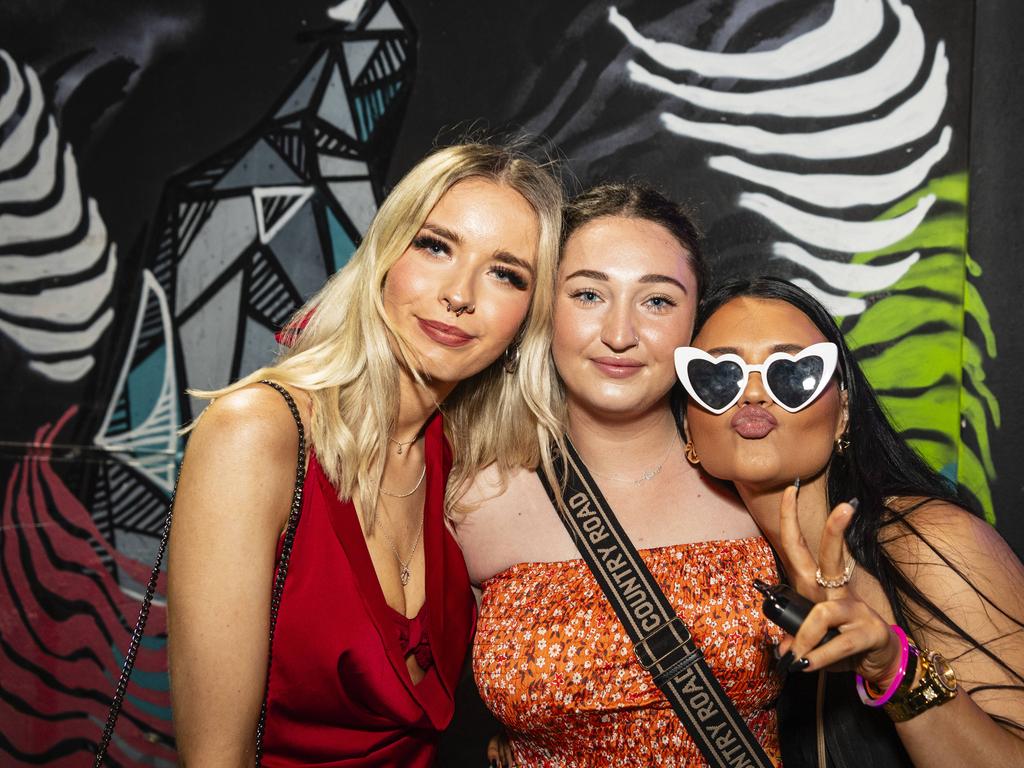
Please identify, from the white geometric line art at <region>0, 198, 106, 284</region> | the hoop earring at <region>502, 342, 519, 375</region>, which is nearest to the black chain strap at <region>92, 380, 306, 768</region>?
the hoop earring at <region>502, 342, 519, 375</region>

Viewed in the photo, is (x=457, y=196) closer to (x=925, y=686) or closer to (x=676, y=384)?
(x=676, y=384)

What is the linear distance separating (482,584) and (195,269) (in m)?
2.06

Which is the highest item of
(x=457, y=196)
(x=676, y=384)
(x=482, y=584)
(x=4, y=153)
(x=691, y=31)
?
(x=691, y=31)

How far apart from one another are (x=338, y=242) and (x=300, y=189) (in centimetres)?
29

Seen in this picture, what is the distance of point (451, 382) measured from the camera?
2486mm

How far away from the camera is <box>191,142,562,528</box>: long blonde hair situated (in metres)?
2.15

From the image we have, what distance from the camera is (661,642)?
7.25 ft

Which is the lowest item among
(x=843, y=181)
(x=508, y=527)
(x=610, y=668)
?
(x=610, y=668)

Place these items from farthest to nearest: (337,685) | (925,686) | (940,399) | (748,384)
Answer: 1. (940,399)
2. (748,384)
3. (337,685)
4. (925,686)

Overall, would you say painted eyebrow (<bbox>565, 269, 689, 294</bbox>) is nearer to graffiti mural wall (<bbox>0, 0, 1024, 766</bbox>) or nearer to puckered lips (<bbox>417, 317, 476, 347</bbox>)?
puckered lips (<bbox>417, 317, 476, 347</bbox>)

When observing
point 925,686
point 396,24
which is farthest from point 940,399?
point 396,24

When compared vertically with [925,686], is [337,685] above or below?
below

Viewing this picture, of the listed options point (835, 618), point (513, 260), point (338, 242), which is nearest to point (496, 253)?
point (513, 260)

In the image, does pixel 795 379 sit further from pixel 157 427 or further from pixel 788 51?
pixel 157 427
